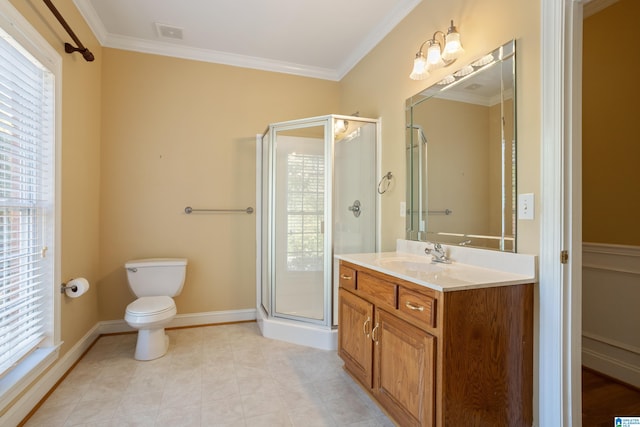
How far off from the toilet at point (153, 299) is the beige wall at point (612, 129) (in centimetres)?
321

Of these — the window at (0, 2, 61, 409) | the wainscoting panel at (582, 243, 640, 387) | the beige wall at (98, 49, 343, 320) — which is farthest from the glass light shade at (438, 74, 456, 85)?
the window at (0, 2, 61, 409)

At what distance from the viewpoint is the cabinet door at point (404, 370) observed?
135cm

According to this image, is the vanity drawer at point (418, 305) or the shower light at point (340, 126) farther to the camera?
the shower light at point (340, 126)

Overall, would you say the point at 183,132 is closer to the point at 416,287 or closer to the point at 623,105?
the point at 416,287

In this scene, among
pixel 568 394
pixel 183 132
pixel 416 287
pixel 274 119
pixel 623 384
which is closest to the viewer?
pixel 568 394

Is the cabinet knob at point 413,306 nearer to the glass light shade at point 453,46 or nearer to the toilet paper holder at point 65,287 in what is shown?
the glass light shade at point 453,46

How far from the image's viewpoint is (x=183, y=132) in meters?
3.01

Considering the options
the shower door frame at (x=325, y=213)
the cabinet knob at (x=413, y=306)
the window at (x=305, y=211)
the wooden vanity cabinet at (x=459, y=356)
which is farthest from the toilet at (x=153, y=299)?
the cabinet knob at (x=413, y=306)

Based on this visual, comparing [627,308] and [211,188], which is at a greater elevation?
[211,188]

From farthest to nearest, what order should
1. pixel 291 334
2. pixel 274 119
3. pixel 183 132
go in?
pixel 274 119, pixel 183 132, pixel 291 334

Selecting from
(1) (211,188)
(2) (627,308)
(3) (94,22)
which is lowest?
(2) (627,308)

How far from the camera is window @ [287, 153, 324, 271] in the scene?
2.77 meters

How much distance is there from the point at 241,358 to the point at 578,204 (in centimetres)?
232

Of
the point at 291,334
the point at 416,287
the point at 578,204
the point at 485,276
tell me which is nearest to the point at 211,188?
the point at 291,334
